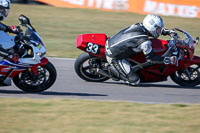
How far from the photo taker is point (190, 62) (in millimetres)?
7293

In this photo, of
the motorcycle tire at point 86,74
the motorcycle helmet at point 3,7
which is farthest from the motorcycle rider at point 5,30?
the motorcycle tire at point 86,74

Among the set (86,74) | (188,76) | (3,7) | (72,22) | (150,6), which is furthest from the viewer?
(150,6)

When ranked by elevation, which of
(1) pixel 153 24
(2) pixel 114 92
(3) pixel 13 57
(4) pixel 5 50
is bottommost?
(2) pixel 114 92

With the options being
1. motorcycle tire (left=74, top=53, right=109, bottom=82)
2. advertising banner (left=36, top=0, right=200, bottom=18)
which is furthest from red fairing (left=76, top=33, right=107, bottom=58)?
advertising banner (left=36, top=0, right=200, bottom=18)

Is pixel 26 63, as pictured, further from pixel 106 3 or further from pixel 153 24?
pixel 106 3

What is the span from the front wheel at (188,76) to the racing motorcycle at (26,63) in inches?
102

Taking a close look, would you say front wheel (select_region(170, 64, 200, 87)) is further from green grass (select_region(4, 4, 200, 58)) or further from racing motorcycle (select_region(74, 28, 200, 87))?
green grass (select_region(4, 4, 200, 58))

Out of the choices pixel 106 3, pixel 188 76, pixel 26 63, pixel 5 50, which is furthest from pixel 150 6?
pixel 5 50

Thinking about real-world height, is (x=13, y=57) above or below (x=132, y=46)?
below

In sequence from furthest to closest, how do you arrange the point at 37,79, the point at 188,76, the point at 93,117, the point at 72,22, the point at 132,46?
the point at 72,22 < the point at 188,76 < the point at 132,46 < the point at 37,79 < the point at 93,117

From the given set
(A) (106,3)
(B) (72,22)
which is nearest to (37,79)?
(B) (72,22)

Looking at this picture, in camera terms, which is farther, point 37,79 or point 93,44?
point 93,44

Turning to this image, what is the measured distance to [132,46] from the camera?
23.2 feet

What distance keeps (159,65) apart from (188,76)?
0.67 metres
